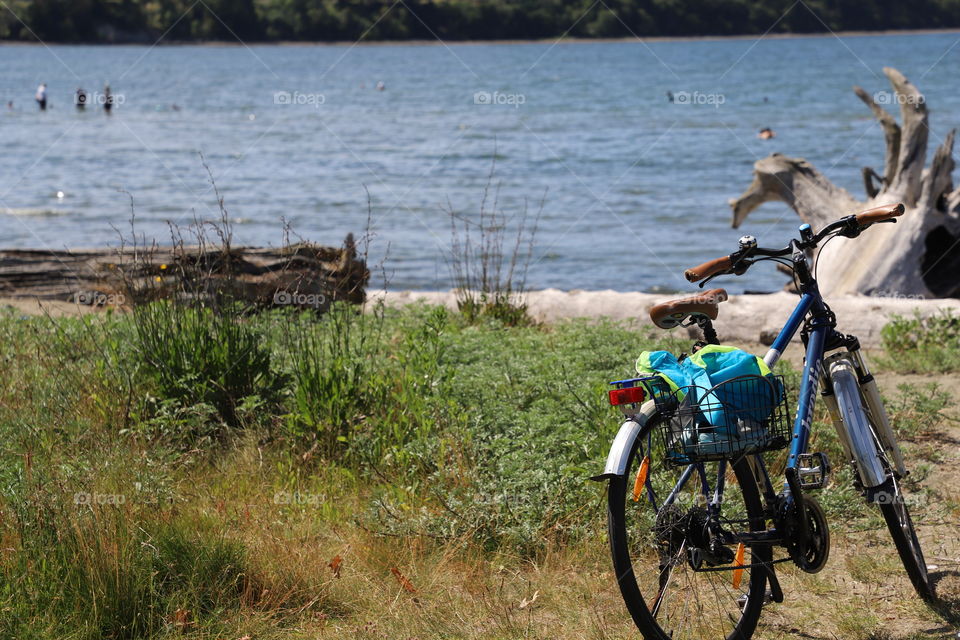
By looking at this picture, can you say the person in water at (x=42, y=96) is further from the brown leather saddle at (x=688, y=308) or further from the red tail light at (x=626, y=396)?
the red tail light at (x=626, y=396)

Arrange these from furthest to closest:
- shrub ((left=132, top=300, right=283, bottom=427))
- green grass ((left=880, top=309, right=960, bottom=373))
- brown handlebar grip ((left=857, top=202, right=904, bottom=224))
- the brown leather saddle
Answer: green grass ((left=880, top=309, right=960, bottom=373)) < shrub ((left=132, top=300, right=283, bottom=427)) < brown handlebar grip ((left=857, top=202, right=904, bottom=224)) < the brown leather saddle

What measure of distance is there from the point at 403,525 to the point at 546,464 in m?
0.70

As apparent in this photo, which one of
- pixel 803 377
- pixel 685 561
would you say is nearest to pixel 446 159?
pixel 803 377

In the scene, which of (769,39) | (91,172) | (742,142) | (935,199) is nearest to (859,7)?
(769,39)

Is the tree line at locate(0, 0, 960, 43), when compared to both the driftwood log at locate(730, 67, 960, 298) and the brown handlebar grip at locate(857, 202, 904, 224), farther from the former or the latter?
the brown handlebar grip at locate(857, 202, 904, 224)

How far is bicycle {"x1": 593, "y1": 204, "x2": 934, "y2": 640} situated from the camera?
3.31m

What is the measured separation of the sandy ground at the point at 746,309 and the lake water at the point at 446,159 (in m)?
1.24

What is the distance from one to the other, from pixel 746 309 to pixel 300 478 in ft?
15.2

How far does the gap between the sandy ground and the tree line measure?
9104 cm

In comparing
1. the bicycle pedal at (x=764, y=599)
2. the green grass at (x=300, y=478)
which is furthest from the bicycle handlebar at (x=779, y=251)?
the green grass at (x=300, y=478)

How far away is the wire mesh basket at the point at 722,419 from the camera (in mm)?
3279

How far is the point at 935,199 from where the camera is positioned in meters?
10.4

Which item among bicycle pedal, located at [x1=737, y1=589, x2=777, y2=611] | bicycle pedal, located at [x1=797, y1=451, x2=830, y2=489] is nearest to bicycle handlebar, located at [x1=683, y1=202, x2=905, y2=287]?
bicycle pedal, located at [x1=797, y1=451, x2=830, y2=489]

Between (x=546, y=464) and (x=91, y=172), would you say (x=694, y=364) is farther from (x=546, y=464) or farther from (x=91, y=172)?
(x=91, y=172)
